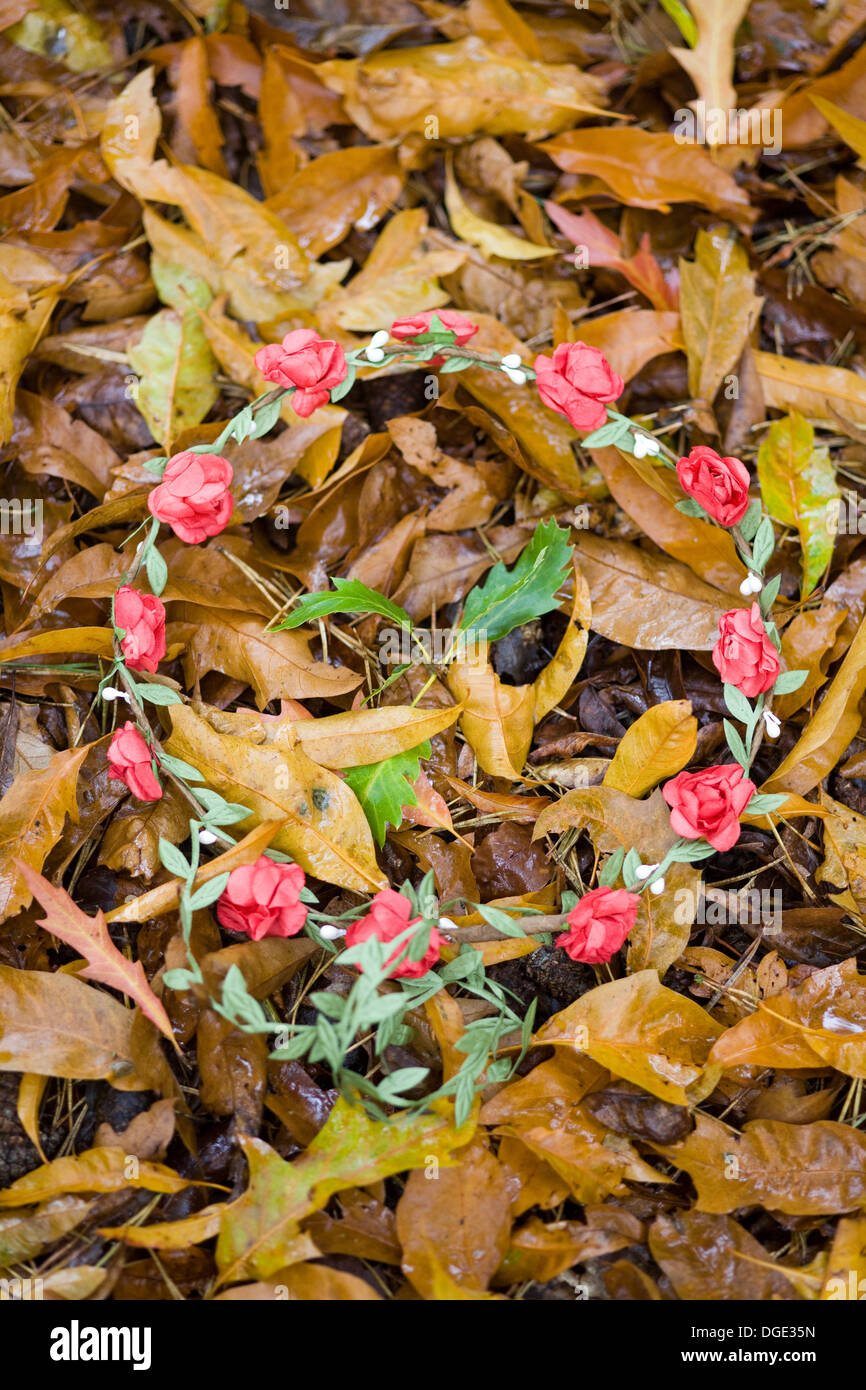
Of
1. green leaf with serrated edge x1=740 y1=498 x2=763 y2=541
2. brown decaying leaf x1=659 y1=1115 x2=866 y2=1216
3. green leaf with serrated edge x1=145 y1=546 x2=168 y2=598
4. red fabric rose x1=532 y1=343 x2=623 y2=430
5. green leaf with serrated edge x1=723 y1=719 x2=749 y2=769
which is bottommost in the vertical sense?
brown decaying leaf x1=659 y1=1115 x2=866 y2=1216

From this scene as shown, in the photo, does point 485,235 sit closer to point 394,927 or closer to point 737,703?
point 737,703

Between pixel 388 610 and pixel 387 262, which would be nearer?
pixel 388 610

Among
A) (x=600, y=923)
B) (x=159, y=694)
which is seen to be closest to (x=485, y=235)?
(x=159, y=694)

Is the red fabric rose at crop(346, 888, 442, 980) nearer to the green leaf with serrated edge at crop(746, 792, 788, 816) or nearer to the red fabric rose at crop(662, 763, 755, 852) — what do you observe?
the red fabric rose at crop(662, 763, 755, 852)

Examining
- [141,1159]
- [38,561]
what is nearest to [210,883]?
[141,1159]

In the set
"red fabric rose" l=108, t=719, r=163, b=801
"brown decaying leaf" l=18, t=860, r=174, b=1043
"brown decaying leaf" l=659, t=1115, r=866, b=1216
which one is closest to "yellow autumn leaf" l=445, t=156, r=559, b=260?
"red fabric rose" l=108, t=719, r=163, b=801

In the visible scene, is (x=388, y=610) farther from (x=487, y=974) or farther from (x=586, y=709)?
(x=487, y=974)
